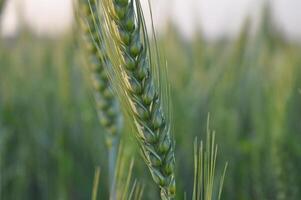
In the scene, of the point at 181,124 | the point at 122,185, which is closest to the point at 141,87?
the point at 122,185

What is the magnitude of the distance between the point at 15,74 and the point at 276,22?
1.00 metres

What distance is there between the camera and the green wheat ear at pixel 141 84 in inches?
16.4

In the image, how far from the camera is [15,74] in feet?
5.36

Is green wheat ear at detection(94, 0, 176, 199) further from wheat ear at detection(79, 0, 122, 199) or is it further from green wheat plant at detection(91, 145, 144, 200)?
wheat ear at detection(79, 0, 122, 199)

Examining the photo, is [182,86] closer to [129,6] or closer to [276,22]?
[276,22]

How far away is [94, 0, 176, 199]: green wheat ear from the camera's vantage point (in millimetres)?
417

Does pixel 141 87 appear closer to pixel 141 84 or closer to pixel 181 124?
pixel 141 84

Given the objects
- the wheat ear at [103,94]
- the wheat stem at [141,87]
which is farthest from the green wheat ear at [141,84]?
the wheat ear at [103,94]

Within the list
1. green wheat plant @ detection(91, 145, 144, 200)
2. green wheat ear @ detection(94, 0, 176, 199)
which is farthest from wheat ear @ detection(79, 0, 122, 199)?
green wheat ear @ detection(94, 0, 176, 199)

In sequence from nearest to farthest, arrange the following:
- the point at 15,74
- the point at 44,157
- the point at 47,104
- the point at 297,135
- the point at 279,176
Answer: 1. the point at 279,176
2. the point at 297,135
3. the point at 44,157
4. the point at 47,104
5. the point at 15,74

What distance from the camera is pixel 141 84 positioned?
0.43 metres

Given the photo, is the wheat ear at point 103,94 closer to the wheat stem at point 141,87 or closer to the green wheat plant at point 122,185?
the green wheat plant at point 122,185

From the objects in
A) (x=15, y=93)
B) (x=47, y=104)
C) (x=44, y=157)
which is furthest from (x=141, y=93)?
(x=15, y=93)

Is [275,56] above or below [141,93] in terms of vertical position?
below
